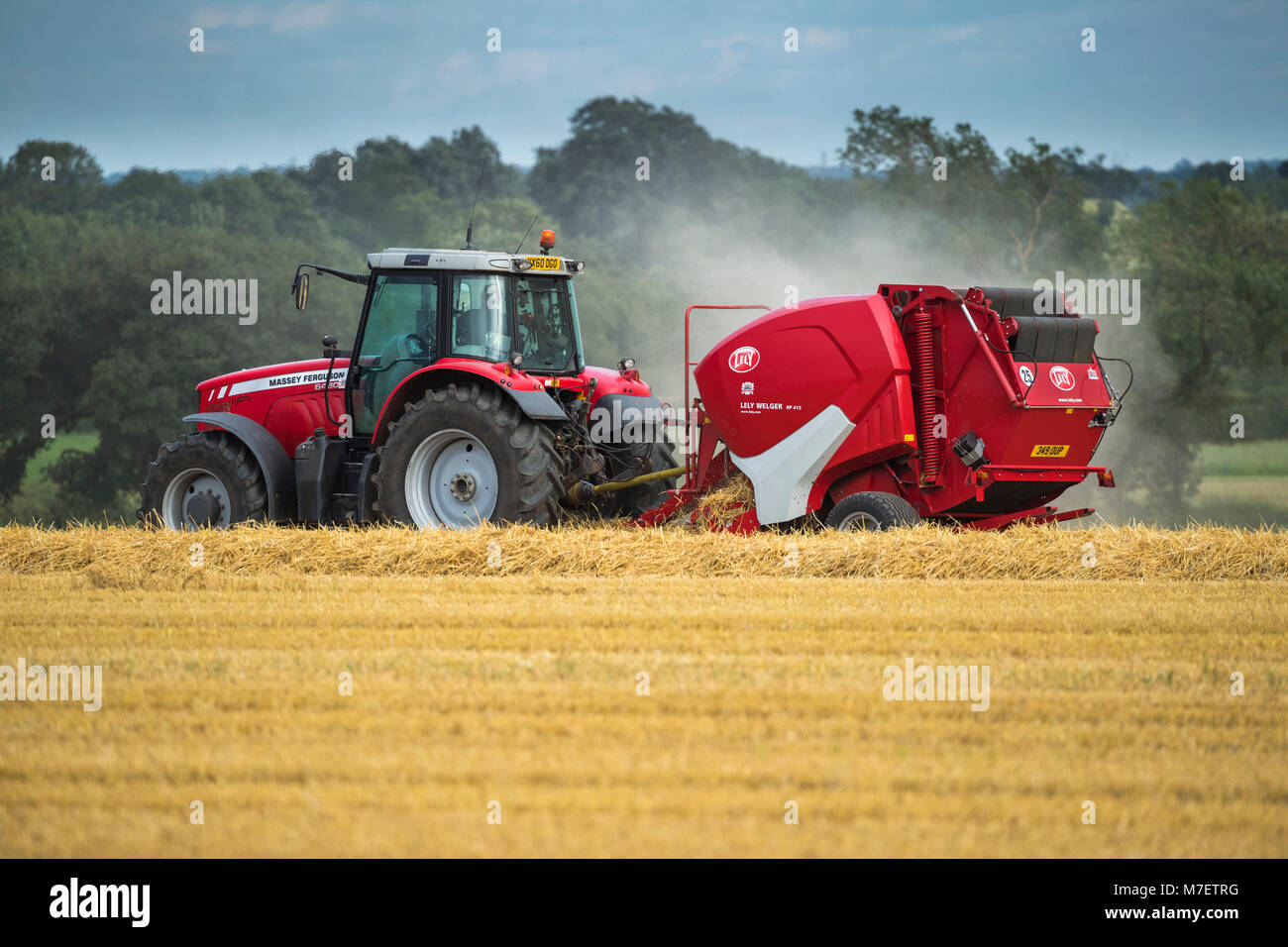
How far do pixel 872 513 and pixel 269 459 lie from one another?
14.9ft

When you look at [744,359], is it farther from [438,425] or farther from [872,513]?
[438,425]

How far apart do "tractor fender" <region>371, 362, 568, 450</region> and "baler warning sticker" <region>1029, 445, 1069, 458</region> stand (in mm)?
3239

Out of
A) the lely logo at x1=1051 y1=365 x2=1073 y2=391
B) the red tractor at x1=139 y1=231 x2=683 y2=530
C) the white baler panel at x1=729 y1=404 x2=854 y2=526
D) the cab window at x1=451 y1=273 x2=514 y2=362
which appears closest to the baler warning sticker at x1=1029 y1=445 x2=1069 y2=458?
the lely logo at x1=1051 y1=365 x2=1073 y2=391

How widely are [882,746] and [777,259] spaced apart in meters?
26.6

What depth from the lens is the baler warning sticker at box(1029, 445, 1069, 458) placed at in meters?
10.1

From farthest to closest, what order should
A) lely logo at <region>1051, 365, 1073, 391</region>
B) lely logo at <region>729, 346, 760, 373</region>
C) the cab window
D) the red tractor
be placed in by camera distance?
the cab window
lely logo at <region>729, 346, 760, 373</region>
the red tractor
lely logo at <region>1051, 365, 1073, 391</region>

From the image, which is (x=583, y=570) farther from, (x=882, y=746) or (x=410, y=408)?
(x=882, y=746)

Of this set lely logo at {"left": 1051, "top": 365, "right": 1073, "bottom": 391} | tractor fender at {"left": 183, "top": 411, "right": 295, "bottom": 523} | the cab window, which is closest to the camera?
lely logo at {"left": 1051, "top": 365, "right": 1073, "bottom": 391}

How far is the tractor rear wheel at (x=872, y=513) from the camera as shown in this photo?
1007 centimetres

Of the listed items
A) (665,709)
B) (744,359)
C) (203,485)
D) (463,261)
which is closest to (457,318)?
(463,261)

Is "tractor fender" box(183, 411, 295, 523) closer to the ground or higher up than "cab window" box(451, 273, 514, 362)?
closer to the ground

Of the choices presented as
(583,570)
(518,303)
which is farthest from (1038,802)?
(518,303)

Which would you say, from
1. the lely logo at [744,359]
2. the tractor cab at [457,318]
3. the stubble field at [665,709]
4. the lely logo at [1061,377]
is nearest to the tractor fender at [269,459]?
the tractor cab at [457,318]

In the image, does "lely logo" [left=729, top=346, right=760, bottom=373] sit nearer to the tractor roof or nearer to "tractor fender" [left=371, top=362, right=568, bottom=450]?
"tractor fender" [left=371, top=362, right=568, bottom=450]
